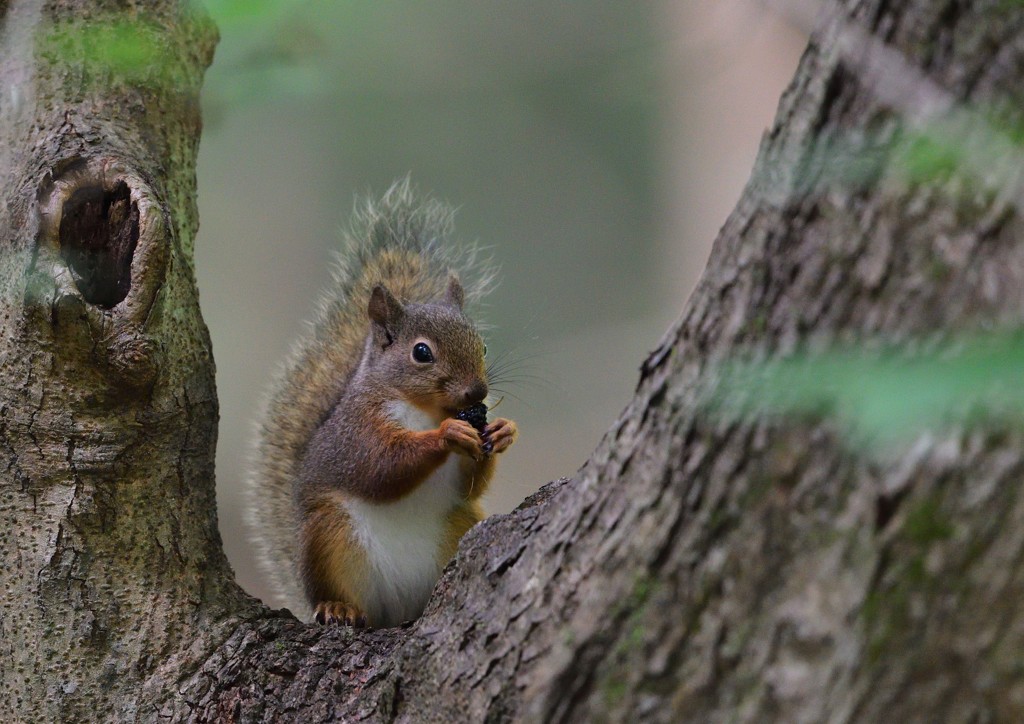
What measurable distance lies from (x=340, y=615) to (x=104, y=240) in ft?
2.83

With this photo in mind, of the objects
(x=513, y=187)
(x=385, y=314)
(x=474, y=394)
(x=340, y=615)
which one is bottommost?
(x=340, y=615)

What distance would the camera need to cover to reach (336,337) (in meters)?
2.77

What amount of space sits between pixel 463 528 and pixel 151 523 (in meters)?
0.69

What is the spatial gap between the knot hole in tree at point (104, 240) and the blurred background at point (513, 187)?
2486mm

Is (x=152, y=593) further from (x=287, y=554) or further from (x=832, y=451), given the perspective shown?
(x=832, y=451)

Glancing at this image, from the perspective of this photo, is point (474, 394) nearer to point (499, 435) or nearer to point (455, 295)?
point (499, 435)

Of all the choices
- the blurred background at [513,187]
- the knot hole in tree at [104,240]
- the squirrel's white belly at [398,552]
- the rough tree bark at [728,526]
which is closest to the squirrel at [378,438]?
the squirrel's white belly at [398,552]

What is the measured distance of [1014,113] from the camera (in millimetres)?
874

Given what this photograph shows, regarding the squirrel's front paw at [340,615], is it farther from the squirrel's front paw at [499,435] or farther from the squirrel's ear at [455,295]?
the squirrel's ear at [455,295]

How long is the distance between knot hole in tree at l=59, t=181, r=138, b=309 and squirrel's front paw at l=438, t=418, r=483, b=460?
68 cm

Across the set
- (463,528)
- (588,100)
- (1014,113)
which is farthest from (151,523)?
(588,100)

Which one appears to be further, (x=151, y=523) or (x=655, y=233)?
(x=655, y=233)

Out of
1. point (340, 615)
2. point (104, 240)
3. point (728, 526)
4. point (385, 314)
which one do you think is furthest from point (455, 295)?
point (728, 526)

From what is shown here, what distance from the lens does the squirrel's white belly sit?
220cm
